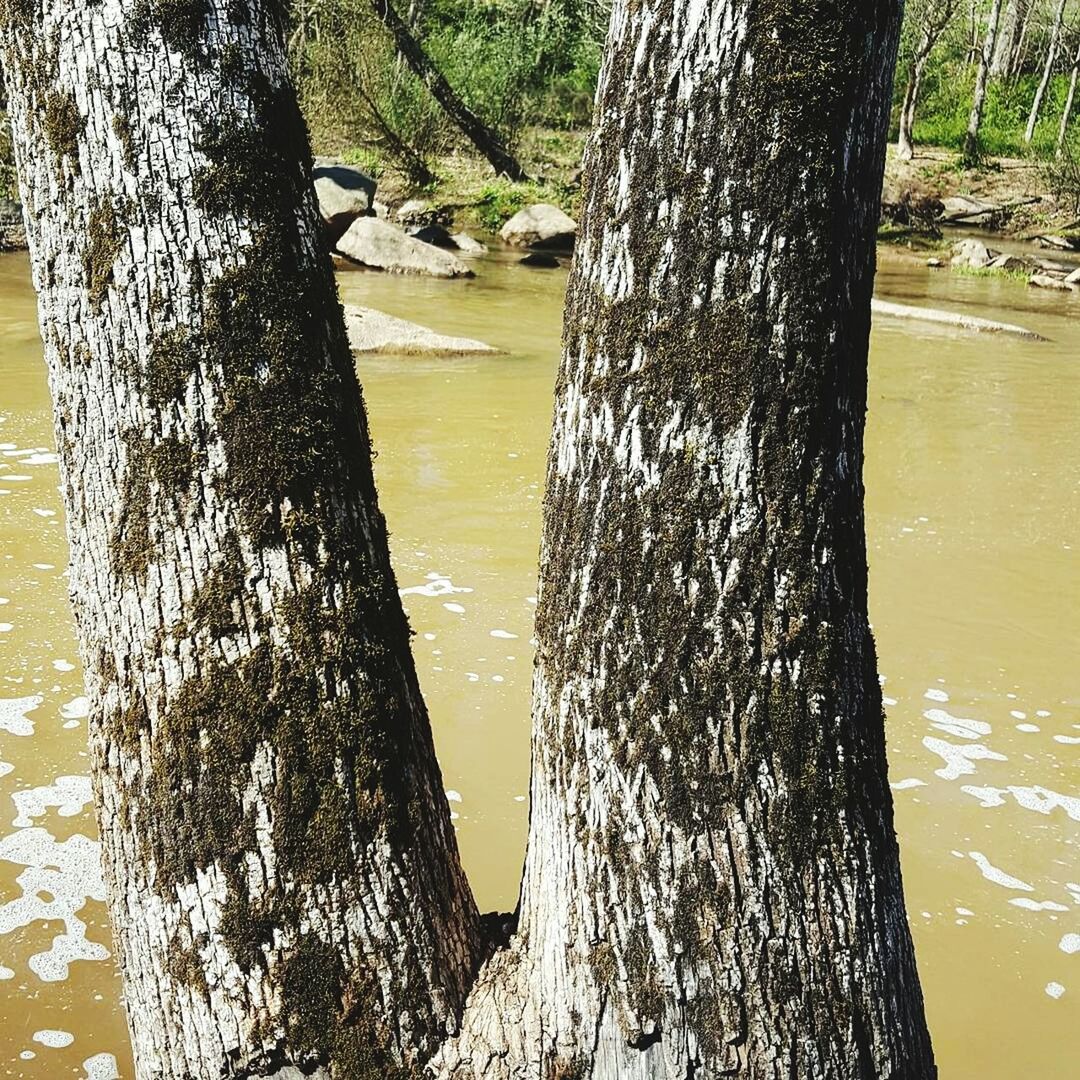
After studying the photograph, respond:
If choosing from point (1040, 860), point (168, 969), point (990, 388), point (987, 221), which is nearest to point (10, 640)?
point (168, 969)

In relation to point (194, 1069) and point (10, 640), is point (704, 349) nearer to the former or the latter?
point (194, 1069)

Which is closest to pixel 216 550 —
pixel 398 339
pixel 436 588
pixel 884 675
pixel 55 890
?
pixel 55 890

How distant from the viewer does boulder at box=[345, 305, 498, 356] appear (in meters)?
12.0

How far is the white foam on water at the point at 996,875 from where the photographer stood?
14.2 feet

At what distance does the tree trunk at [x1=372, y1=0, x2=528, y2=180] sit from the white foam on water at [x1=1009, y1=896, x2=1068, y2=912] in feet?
68.7

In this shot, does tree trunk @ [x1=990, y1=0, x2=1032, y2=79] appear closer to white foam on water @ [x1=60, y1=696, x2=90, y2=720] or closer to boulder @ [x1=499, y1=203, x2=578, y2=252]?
boulder @ [x1=499, y1=203, x2=578, y2=252]

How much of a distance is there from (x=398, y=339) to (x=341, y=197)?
321 inches

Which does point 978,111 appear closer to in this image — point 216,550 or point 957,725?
point 957,725

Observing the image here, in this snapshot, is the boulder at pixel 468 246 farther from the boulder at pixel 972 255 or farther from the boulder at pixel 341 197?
the boulder at pixel 972 255

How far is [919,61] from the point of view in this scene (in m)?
26.8

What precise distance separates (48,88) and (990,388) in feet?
36.9

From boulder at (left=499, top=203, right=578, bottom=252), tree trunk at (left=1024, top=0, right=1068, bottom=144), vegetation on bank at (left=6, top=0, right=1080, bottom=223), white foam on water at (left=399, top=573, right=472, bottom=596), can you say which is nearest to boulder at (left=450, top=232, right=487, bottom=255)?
boulder at (left=499, top=203, right=578, bottom=252)

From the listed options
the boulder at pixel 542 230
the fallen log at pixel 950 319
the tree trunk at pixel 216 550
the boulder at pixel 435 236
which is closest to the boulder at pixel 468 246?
the boulder at pixel 435 236

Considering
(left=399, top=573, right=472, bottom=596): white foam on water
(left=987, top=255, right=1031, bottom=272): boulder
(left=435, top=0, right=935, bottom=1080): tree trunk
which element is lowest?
(left=399, top=573, right=472, bottom=596): white foam on water
